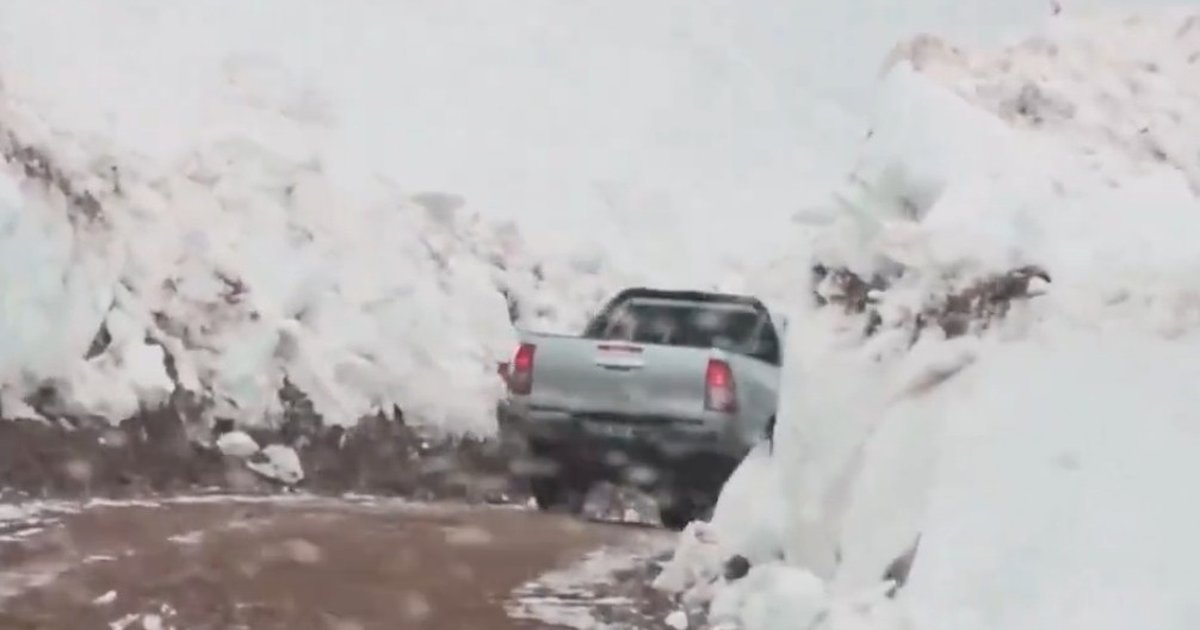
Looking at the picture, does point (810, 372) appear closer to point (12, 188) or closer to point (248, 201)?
point (12, 188)

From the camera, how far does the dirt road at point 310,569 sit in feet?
27.9

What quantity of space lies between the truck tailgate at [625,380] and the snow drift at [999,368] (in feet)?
9.11

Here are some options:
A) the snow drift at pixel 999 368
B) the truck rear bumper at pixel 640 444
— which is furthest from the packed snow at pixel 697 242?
the truck rear bumper at pixel 640 444

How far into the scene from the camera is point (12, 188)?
595 inches

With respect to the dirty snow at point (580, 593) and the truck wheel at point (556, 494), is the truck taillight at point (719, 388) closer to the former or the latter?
the truck wheel at point (556, 494)

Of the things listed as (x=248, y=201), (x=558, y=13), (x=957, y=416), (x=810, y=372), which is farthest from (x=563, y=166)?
(x=957, y=416)

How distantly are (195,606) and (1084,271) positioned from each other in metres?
4.01

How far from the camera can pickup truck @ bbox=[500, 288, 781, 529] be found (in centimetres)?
1325

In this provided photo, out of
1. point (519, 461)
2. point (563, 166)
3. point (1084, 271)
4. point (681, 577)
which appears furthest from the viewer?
point (563, 166)

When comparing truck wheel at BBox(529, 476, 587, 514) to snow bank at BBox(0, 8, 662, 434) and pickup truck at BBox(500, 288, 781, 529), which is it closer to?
pickup truck at BBox(500, 288, 781, 529)

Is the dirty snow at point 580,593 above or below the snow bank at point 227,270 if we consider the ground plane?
below

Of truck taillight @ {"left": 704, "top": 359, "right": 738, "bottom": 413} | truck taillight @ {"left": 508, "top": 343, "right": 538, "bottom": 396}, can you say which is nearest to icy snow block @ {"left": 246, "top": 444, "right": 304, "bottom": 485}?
truck taillight @ {"left": 508, "top": 343, "right": 538, "bottom": 396}

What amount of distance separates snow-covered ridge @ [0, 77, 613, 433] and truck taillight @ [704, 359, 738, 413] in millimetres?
4658

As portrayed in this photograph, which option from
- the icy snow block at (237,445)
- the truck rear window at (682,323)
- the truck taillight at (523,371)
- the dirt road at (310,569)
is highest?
the truck rear window at (682,323)
